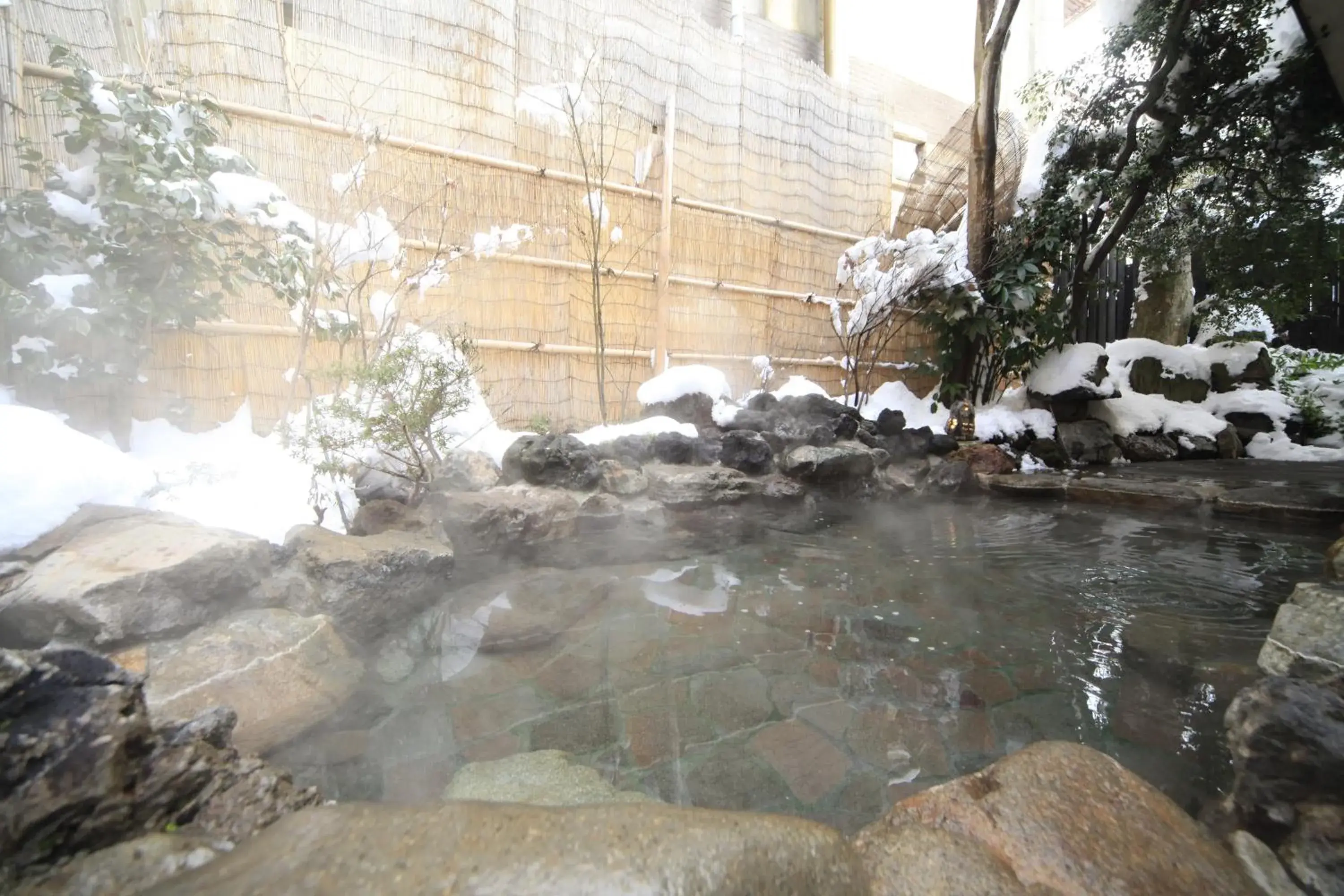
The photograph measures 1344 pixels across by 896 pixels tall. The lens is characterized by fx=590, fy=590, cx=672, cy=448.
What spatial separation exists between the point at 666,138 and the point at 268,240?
11.6 feet

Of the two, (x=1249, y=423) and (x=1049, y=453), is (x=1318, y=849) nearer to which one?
(x=1049, y=453)

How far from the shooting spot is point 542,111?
495 cm

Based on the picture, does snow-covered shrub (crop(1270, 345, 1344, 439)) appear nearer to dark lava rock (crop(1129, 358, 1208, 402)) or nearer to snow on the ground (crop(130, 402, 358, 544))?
dark lava rock (crop(1129, 358, 1208, 402))

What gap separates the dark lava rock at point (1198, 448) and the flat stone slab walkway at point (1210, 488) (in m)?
0.68

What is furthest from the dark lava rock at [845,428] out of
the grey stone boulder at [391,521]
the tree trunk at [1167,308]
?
the tree trunk at [1167,308]

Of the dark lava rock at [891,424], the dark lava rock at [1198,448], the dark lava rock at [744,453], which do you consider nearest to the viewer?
the dark lava rock at [744,453]

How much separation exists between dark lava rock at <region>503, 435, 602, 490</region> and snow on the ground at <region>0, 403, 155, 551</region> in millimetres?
1916

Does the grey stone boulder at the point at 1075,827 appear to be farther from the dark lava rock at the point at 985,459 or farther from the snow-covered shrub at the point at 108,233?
the dark lava rock at the point at 985,459

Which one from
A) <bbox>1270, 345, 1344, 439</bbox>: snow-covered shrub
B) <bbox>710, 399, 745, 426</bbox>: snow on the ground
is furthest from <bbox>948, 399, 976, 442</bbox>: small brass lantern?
<bbox>1270, 345, 1344, 439</bbox>: snow-covered shrub

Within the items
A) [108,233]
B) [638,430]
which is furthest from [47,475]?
[638,430]

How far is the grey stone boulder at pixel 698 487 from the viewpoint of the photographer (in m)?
4.16

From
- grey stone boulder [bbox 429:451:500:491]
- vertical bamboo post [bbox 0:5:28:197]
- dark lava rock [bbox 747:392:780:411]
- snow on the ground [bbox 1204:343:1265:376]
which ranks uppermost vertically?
vertical bamboo post [bbox 0:5:28:197]

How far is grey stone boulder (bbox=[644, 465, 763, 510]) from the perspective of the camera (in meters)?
4.16

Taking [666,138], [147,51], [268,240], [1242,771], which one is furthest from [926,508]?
[147,51]
